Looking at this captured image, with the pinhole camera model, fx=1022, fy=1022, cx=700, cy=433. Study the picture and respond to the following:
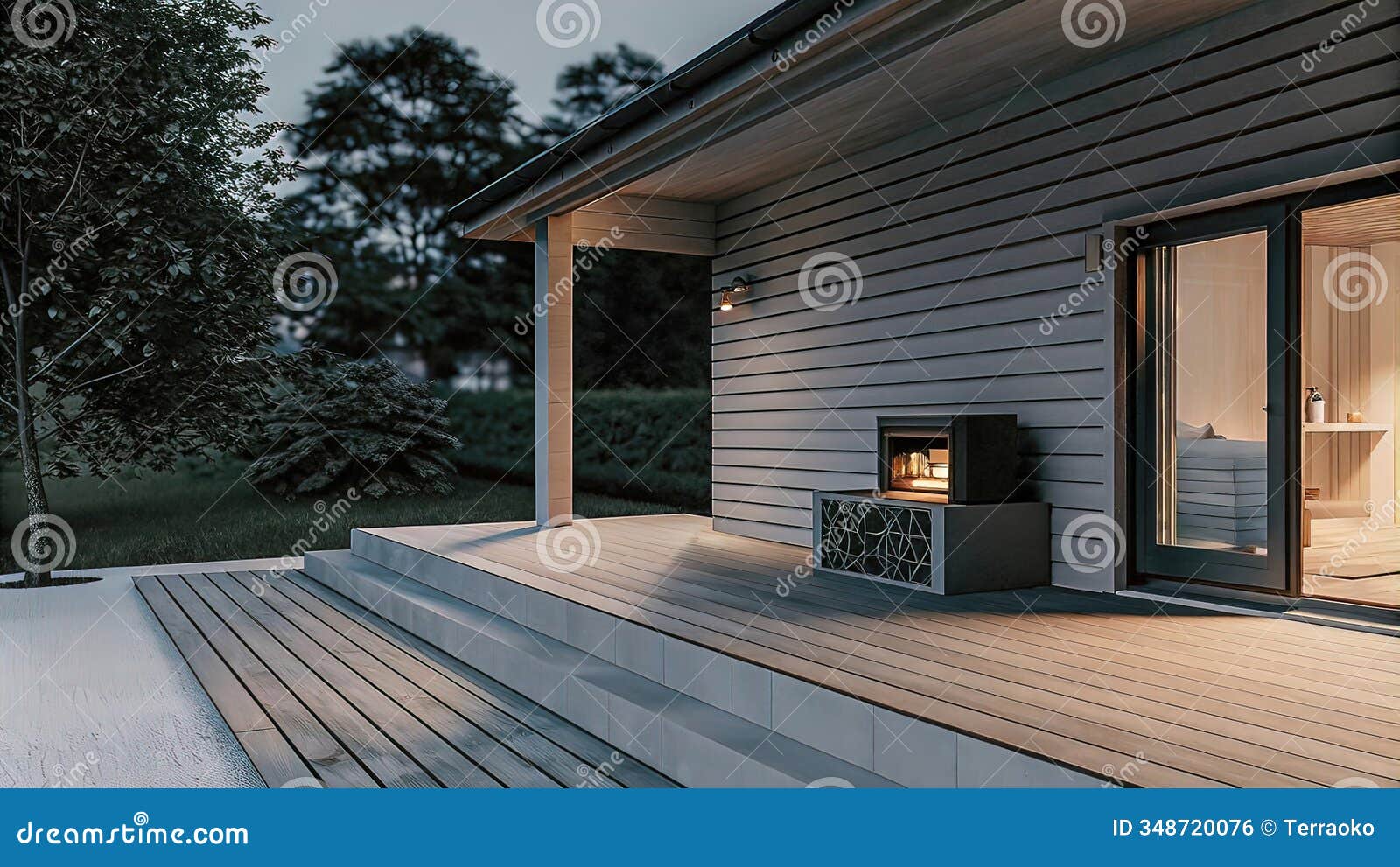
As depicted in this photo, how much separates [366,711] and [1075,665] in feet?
8.45

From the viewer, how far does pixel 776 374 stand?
667cm

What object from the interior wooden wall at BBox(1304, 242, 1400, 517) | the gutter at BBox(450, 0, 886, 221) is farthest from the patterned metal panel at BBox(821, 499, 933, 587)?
the interior wooden wall at BBox(1304, 242, 1400, 517)

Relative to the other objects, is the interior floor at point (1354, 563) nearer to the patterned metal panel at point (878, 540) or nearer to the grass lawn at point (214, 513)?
the patterned metal panel at point (878, 540)

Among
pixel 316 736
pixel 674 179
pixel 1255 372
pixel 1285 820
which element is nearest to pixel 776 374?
pixel 674 179

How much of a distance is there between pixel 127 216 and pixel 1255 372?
731 centimetres

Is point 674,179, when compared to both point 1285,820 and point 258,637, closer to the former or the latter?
point 258,637

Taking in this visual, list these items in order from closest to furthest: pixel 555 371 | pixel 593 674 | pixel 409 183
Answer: pixel 593 674, pixel 555 371, pixel 409 183

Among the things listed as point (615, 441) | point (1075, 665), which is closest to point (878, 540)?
point (1075, 665)

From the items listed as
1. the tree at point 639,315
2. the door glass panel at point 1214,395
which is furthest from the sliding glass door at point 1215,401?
the tree at point 639,315

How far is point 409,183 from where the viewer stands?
15305 mm

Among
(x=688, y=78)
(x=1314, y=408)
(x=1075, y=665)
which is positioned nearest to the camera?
(x=1075, y=665)

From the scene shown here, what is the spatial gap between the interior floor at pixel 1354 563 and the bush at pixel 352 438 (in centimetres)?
985

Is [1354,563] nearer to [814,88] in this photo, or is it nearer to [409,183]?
[814,88]

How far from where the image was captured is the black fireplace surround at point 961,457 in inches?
175
